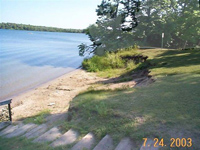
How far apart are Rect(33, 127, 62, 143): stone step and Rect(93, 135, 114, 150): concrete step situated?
1061 mm

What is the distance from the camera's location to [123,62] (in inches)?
604

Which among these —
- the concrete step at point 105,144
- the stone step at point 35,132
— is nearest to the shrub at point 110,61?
the stone step at point 35,132

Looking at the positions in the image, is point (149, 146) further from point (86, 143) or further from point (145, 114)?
point (86, 143)

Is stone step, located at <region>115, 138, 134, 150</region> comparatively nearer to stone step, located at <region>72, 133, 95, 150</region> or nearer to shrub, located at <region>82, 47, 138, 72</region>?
stone step, located at <region>72, 133, 95, 150</region>

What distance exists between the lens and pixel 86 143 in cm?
321

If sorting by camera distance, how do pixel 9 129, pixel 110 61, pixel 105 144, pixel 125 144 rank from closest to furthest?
pixel 125 144
pixel 105 144
pixel 9 129
pixel 110 61

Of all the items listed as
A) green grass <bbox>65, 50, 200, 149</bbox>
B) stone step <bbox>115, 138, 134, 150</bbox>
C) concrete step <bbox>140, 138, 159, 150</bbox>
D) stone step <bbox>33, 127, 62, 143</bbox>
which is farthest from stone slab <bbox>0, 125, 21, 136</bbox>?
concrete step <bbox>140, 138, 159, 150</bbox>

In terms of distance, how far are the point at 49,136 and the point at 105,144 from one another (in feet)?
4.50

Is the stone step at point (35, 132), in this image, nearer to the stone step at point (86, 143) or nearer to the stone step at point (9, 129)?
the stone step at point (9, 129)

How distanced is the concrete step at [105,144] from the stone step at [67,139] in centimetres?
55

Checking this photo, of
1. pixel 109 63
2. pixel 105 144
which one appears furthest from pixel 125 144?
pixel 109 63

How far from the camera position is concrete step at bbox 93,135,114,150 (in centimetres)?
299

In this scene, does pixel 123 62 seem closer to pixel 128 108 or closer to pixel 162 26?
pixel 162 26

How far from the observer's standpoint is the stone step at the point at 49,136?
3.75 m
